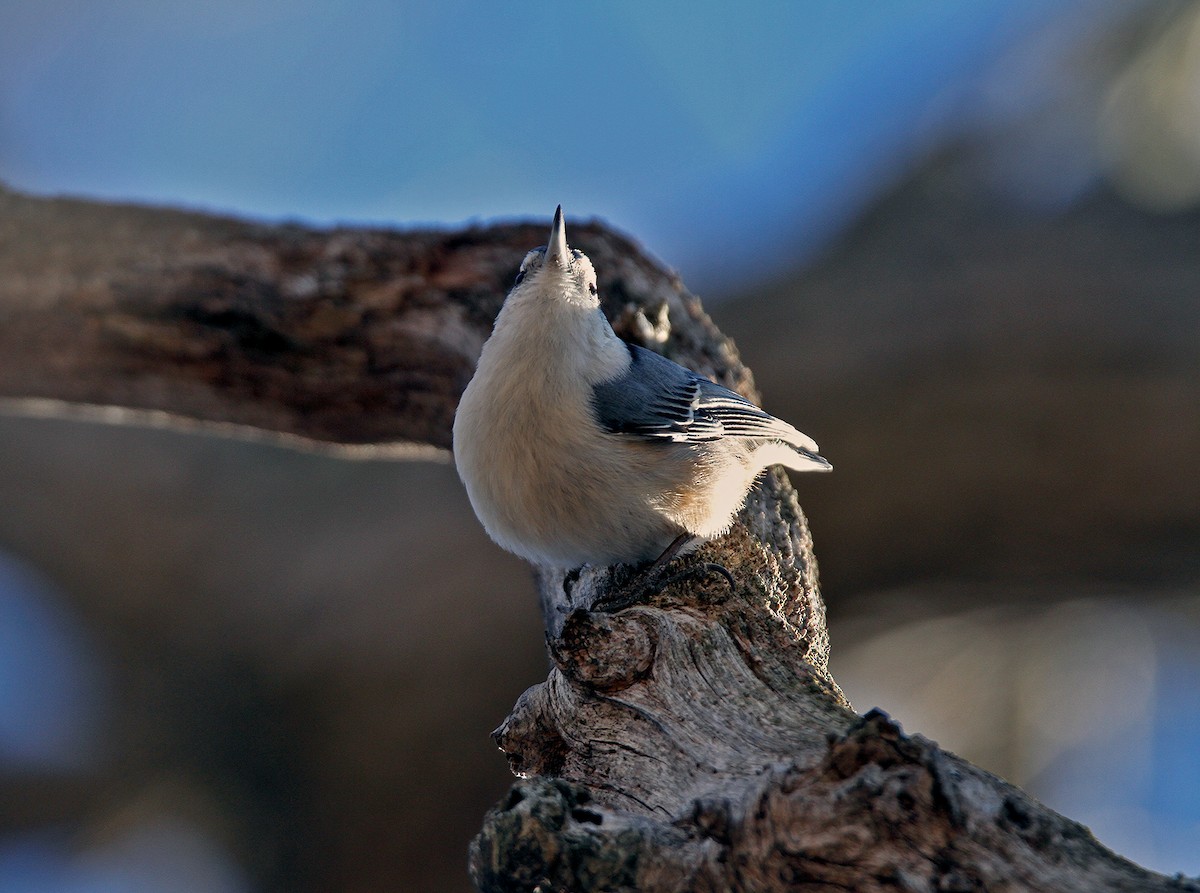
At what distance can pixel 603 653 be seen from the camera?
1.58 meters

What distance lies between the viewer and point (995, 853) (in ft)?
3.34

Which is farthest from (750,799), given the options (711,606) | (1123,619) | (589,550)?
(1123,619)

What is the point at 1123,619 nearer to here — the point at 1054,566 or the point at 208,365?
the point at 1054,566

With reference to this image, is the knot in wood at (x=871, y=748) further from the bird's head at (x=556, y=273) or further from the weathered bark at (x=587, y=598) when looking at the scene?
the bird's head at (x=556, y=273)

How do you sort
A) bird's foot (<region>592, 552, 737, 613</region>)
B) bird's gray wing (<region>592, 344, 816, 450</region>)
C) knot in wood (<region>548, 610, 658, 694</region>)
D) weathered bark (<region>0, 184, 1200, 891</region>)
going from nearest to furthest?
weathered bark (<region>0, 184, 1200, 891</region>) < knot in wood (<region>548, 610, 658, 694</region>) < bird's foot (<region>592, 552, 737, 613</region>) < bird's gray wing (<region>592, 344, 816, 450</region>)

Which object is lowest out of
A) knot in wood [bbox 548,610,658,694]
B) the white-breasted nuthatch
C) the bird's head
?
knot in wood [bbox 548,610,658,694]

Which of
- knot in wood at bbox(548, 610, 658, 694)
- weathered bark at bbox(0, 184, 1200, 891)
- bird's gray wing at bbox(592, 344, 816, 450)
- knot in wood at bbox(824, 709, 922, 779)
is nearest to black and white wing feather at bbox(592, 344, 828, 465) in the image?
bird's gray wing at bbox(592, 344, 816, 450)

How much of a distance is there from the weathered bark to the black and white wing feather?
21 cm

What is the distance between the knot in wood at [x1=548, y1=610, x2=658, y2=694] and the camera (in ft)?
5.14

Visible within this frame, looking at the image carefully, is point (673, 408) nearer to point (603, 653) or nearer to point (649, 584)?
point (649, 584)

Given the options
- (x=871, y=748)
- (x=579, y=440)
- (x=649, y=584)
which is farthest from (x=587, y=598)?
(x=871, y=748)

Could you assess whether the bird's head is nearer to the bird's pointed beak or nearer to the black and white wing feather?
the bird's pointed beak

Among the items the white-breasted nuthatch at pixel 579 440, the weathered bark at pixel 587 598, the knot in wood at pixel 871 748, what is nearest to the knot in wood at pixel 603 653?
the weathered bark at pixel 587 598

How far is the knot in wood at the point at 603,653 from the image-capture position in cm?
157
